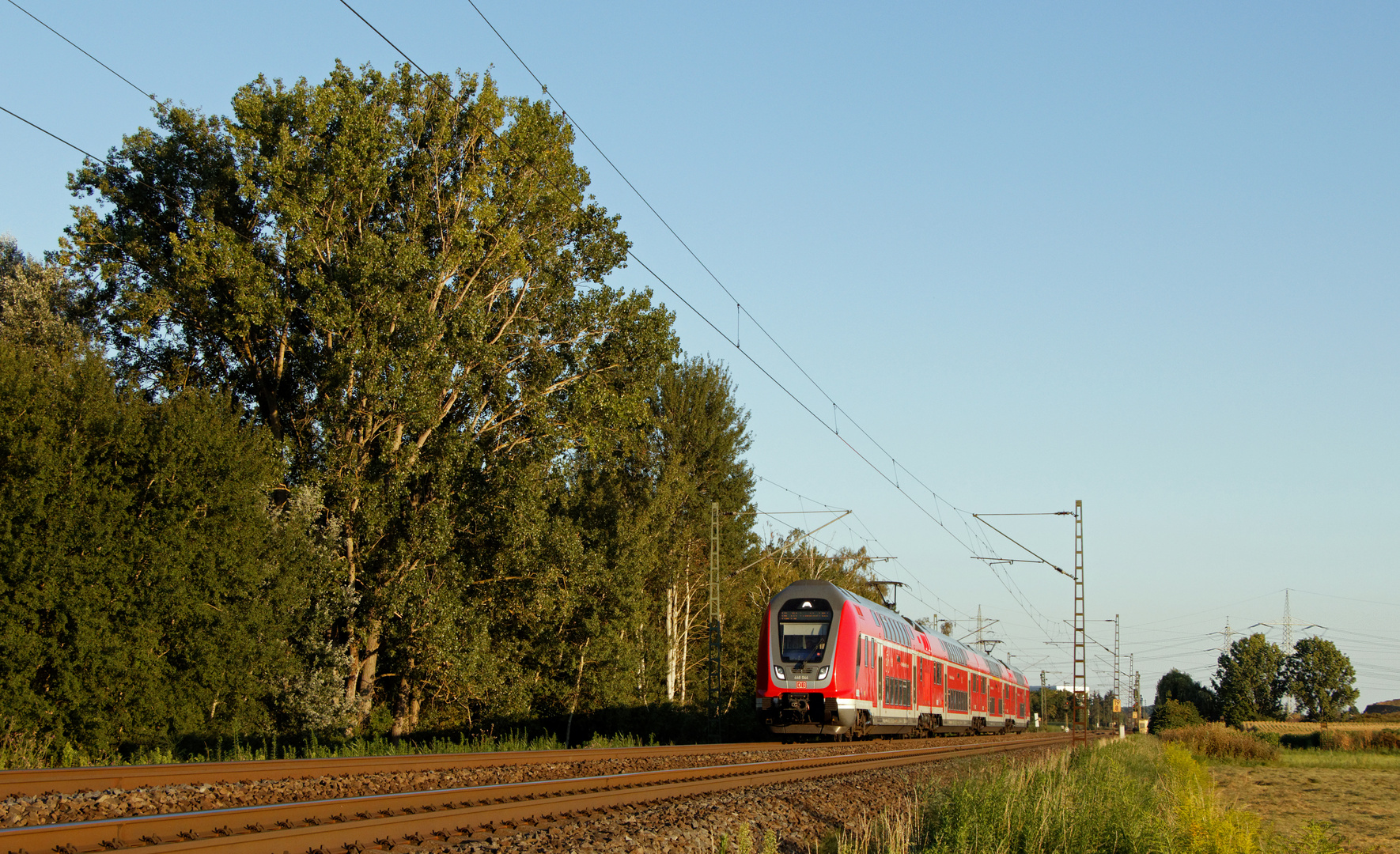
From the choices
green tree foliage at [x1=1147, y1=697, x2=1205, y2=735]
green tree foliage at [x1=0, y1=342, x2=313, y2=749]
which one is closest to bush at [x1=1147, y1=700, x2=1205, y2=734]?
green tree foliage at [x1=1147, y1=697, x2=1205, y2=735]

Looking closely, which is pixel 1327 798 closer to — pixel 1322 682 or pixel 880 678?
pixel 880 678

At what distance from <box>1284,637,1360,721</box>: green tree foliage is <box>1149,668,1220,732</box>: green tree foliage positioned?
1038 cm

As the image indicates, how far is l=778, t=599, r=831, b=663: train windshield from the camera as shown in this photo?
26.2 metres

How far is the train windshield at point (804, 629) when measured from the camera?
26.2 m

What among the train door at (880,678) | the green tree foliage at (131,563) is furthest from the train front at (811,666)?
the green tree foliage at (131,563)

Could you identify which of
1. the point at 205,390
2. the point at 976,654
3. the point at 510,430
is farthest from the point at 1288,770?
the point at 205,390

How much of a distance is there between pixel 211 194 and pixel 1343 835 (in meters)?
32.3

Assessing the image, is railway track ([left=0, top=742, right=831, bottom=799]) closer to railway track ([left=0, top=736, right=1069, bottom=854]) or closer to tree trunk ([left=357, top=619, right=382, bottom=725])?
railway track ([left=0, top=736, right=1069, bottom=854])

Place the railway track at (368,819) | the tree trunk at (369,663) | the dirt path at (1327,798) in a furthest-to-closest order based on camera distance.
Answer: the tree trunk at (369,663), the dirt path at (1327,798), the railway track at (368,819)

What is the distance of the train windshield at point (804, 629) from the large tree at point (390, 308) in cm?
791

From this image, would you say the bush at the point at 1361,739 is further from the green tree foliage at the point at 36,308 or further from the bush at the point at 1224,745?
the green tree foliage at the point at 36,308

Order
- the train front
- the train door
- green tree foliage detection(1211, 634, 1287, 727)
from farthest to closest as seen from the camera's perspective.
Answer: green tree foliage detection(1211, 634, 1287, 727)
the train door
the train front

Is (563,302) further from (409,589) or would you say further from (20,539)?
(20,539)

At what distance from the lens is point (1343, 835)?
73.9 feet
